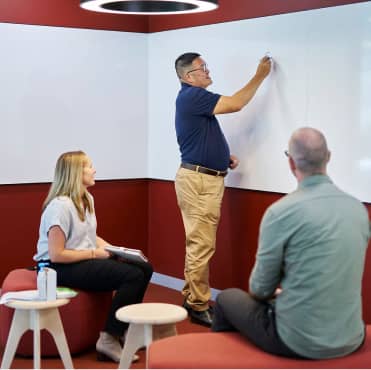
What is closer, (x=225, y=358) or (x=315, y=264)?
(x=315, y=264)

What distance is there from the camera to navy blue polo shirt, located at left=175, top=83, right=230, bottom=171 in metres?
5.06

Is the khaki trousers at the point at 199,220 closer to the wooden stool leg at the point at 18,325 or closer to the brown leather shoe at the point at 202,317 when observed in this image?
the brown leather shoe at the point at 202,317

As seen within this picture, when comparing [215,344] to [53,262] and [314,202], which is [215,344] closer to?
[314,202]

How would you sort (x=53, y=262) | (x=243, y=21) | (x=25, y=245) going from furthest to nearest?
(x=25, y=245), (x=243, y=21), (x=53, y=262)

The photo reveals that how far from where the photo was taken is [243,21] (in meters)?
5.34

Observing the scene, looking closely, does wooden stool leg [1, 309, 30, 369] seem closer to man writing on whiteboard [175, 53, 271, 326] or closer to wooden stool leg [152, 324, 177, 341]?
wooden stool leg [152, 324, 177, 341]

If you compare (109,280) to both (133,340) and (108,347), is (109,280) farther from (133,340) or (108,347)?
(133,340)

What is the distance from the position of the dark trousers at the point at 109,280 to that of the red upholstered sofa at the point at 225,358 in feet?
3.93

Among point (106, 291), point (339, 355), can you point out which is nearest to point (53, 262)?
point (106, 291)

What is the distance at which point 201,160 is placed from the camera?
515 centimetres

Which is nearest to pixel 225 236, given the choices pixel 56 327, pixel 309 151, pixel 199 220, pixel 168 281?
pixel 199 220

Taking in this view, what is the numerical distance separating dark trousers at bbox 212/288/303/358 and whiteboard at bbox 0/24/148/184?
2.79m

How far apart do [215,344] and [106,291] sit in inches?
57.7

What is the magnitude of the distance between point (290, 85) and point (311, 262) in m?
2.21
